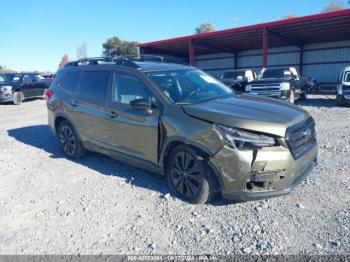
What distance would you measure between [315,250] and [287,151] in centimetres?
105

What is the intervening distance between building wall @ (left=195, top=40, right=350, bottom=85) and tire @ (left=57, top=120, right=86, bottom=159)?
2047 cm

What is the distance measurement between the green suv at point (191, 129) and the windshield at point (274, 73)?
11.4m

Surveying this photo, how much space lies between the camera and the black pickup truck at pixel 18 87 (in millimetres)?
17178

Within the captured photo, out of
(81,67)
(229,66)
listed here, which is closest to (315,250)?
(81,67)

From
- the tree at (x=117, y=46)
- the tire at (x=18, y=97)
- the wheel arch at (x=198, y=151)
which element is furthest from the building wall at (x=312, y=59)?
the tree at (x=117, y=46)

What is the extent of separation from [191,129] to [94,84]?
2424mm

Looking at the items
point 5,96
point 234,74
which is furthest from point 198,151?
point 5,96

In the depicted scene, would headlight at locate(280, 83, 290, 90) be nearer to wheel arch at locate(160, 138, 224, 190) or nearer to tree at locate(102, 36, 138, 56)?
wheel arch at locate(160, 138, 224, 190)

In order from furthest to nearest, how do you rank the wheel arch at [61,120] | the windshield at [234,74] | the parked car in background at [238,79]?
1. the windshield at [234,74]
2. the parked car in background at [238,79]
3. the wheel arch at [61,120]

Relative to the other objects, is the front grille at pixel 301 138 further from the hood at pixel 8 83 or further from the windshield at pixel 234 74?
the hood at pixel 8 83

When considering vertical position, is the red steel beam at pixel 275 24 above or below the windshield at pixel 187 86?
above

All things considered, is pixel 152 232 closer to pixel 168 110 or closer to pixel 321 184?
pixel 168 110

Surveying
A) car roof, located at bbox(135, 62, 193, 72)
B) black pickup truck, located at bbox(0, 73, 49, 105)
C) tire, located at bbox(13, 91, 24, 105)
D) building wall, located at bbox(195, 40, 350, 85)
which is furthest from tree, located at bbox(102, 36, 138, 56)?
car roof, located at bbox(135, 62, 193, 72)

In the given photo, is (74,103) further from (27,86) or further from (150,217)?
(27,86)
